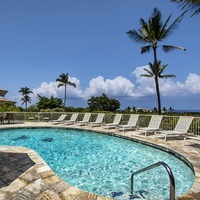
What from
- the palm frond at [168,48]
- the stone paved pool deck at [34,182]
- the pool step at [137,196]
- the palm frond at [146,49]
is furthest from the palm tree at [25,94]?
the pool step at [137,196]

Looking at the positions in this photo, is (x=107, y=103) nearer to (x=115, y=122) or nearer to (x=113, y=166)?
(x=115, y=122)

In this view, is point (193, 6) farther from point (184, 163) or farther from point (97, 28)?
point (97, 28)

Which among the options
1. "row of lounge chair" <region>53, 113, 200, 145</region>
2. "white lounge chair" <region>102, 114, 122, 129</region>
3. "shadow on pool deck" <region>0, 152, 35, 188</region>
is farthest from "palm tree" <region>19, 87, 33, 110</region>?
"shadow on pool deck" <region>0, 152, 35, 188</region>

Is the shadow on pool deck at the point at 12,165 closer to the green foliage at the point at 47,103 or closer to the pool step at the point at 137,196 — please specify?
the pool step at the point at 137,196

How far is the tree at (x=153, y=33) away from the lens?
586 inches

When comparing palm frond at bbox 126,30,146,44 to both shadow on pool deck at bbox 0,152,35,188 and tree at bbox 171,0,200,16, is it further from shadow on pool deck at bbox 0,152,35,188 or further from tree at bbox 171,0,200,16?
shadow on pool deck at bbox 0,152,35,188

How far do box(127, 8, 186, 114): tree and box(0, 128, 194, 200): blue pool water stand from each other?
8.93 metres

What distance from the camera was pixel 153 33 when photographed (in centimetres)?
1495

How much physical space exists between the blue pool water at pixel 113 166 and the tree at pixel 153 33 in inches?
352

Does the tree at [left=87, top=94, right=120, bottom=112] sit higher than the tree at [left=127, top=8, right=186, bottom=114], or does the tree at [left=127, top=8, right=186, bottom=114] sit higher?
the tree at [left=127, top=8, right=186, bottom=114]

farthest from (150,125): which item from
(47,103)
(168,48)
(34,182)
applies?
(47,103)

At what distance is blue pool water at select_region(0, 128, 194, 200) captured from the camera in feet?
12.8

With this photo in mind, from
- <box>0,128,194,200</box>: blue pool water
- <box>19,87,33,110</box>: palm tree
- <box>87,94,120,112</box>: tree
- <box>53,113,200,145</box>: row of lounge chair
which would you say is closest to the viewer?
<box>0,128,194,200</box>: blue pool water

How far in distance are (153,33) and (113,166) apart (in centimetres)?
1306
